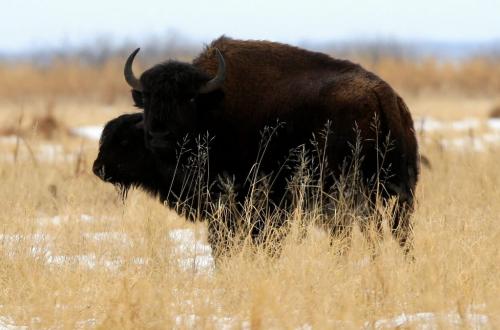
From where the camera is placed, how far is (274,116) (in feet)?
26.0

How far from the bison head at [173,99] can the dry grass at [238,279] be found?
612 millimetres

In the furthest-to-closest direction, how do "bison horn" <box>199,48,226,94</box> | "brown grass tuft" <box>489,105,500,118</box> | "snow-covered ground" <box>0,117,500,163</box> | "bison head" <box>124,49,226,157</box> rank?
"brown grass tuft" <box>489,105,500,118</box>
"snow-covered ground" <box>0,117,500,163</box>
"bison horn" <box>199,48,226,94</box>
"bison head" <box>124,49,226,157</box>

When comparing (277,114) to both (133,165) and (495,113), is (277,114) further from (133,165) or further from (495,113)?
(495,113)

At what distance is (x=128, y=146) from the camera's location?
27.9 ft

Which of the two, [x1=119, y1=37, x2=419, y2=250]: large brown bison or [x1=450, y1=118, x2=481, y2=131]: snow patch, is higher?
[x1=119, y1=37, x2=419, y2=250]: large brown bison

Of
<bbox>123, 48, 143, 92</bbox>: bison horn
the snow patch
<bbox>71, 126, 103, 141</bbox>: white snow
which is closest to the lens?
<bbox>123, 48, 143, 92</bbox>: bison horn

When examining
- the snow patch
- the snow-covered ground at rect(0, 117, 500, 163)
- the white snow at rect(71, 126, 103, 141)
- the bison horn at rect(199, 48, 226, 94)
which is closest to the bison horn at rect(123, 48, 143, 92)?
the bison horn at rect(199, 48, 226, 94)

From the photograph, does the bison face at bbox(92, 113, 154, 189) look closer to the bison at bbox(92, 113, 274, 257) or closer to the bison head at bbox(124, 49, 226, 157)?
the bison at bbox(92, 113, 274, 257)

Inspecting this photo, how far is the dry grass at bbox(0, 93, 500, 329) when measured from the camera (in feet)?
16.9

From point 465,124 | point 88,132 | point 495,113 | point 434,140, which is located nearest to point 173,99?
point 434,140

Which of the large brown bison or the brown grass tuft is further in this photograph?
the brown grass tuft

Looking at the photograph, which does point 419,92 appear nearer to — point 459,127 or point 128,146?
point 459,127

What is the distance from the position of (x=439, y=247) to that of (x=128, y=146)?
321 centimetres

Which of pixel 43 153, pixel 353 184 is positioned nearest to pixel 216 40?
pixel 353 184
